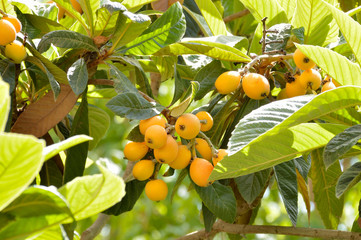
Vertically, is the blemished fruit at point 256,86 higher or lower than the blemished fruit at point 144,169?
higher

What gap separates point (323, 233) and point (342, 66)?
60 cm

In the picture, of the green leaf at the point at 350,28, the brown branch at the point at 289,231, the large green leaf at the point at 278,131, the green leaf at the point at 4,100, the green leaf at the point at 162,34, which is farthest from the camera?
the brown branch at the point at 289,231

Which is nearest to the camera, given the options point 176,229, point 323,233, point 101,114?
point 323,233

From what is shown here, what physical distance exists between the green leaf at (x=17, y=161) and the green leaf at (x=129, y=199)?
638mm

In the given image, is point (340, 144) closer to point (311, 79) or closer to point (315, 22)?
point (311, 79)

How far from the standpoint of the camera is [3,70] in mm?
1312

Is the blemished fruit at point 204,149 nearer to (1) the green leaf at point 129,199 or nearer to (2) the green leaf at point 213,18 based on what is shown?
(1) the green leaf at point 129,199

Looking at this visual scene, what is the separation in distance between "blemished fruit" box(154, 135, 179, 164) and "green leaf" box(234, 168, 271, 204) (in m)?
0.29

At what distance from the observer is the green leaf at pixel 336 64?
1157mm

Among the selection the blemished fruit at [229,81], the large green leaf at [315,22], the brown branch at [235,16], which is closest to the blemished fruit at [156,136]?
the blemished fruit at [229,81]

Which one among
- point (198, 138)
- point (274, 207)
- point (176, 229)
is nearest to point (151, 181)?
point (198, 138)

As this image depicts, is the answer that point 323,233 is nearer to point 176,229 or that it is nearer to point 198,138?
point 198,138

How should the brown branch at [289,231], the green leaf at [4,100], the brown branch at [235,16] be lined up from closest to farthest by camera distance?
the green leaf at [4,100] → the brown branch at [289,231] → the brown branch at [235,16]

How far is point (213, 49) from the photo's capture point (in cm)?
143
